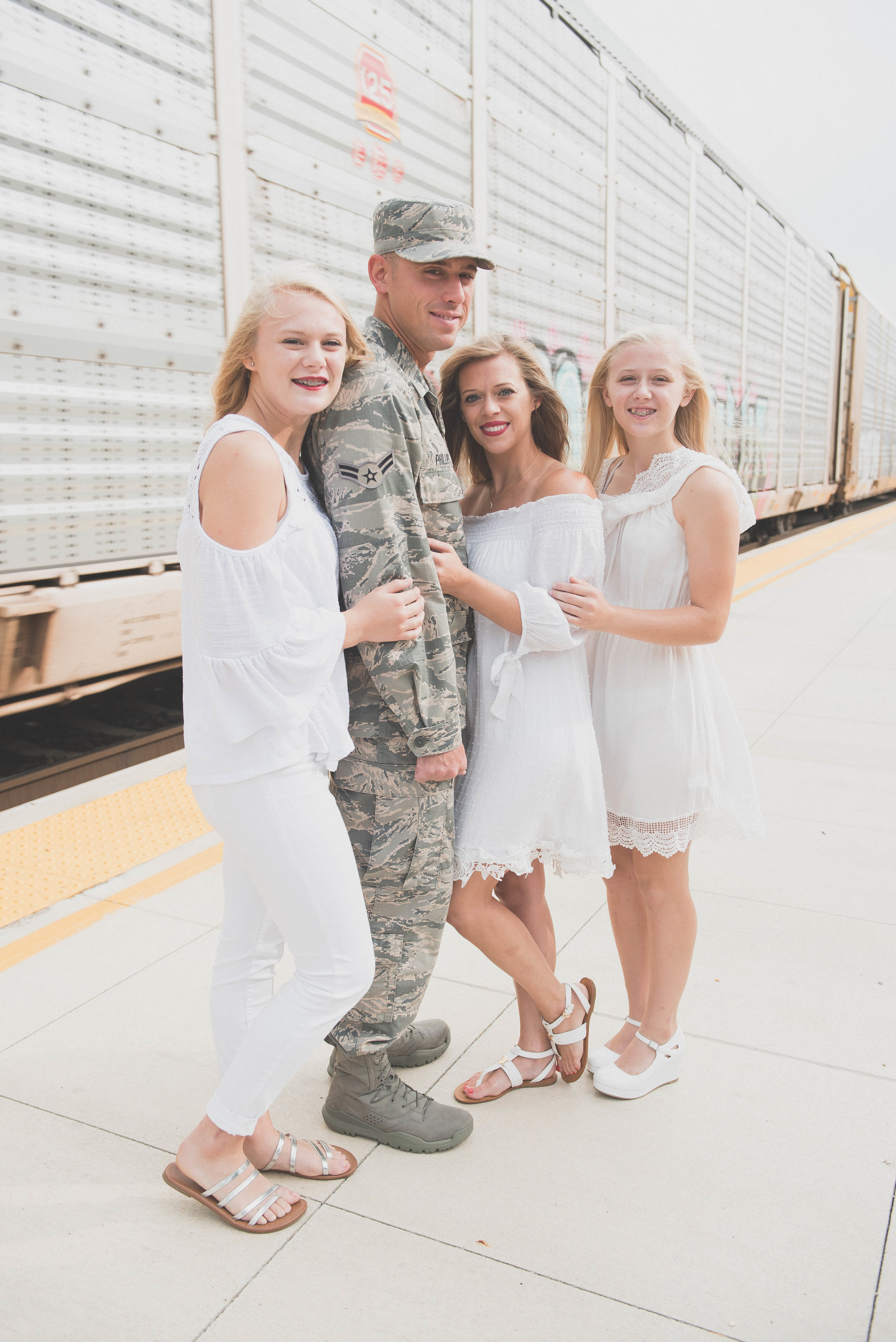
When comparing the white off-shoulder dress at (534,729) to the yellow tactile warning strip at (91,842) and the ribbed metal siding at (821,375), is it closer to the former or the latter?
the yellow tactile warning strip at (91,842)

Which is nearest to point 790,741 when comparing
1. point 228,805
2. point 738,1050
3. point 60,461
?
point 738,1050

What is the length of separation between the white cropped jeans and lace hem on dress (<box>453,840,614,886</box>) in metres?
0.36

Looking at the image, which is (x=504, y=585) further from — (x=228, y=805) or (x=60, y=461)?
(x=60, y=461)

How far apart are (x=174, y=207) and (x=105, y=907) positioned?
261 cm

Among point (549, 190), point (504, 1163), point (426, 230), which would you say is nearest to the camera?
point (426, 230)

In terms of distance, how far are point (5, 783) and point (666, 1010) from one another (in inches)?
120

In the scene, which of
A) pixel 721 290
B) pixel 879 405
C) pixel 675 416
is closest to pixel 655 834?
pixel 675 416

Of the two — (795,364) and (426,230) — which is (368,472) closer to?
(426,230)

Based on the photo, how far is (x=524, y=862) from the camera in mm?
2246

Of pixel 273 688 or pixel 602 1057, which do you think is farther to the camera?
pixel 602 1057

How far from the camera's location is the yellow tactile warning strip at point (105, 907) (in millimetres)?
2967

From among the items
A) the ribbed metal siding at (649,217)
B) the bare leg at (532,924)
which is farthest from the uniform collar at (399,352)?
the ribbed metal siding at (649,217)

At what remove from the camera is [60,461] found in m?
3.56

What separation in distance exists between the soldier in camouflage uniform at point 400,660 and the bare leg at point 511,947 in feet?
0.34
